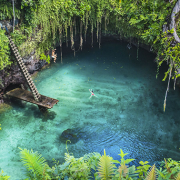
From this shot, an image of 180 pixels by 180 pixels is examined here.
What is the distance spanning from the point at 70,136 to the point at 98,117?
1303 millimetres

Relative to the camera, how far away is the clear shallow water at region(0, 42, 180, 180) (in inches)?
206

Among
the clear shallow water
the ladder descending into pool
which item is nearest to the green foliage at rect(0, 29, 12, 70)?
the ladder descending into pool

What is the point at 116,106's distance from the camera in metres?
6.83

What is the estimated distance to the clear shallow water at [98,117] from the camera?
206 inches

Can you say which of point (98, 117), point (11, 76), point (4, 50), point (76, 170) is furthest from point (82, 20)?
point (76, 170)

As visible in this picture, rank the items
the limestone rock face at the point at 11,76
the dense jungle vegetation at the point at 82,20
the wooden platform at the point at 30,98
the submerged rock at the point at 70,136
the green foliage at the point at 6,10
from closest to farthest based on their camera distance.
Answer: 1. the submerged rock at the point at 70,136
2. the green foliage at the point at 6,10
3. the dense jungle vegetation at the point at 82,20
4. the wooden platform at the point at 30,98
5. the limestone rock face at the point at 11,76

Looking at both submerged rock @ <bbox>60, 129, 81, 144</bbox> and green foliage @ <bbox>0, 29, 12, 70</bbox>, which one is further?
green foliage @ <bbox>0, 29, 12, 70</bbox>

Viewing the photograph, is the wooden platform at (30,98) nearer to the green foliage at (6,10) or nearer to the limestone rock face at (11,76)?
the limestone rock face at (11,76)

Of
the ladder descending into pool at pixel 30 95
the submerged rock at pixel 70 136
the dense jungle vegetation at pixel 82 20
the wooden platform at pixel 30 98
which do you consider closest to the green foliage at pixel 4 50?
the dense jungle vegetation at pixel 82 20

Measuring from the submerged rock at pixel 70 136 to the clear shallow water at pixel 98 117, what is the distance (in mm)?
81

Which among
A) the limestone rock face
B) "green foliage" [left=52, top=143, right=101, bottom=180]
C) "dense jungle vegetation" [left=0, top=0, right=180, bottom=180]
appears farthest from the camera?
the limestone rock face

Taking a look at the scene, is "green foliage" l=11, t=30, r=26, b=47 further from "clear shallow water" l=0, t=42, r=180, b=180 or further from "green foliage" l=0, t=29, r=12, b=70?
"clear shallow water" l=0, t=42, r=180, b=180

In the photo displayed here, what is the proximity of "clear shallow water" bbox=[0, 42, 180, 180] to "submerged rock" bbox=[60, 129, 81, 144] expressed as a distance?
81 millimetres

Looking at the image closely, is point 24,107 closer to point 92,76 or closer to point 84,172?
point 92,76
